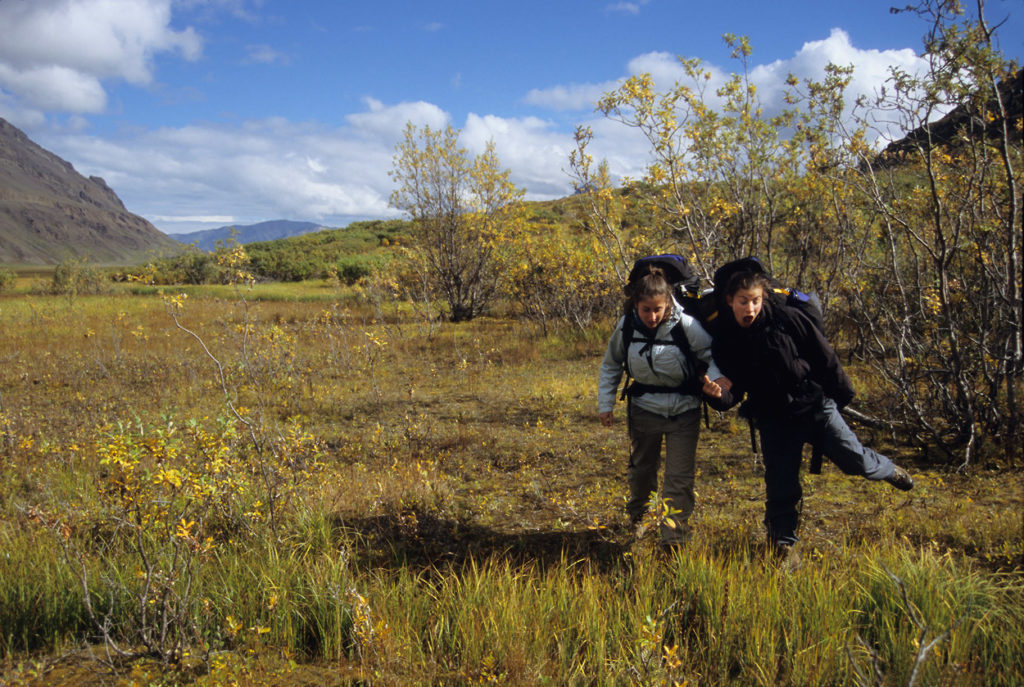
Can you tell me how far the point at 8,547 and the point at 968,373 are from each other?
7278 millimetres

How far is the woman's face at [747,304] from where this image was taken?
3.00m

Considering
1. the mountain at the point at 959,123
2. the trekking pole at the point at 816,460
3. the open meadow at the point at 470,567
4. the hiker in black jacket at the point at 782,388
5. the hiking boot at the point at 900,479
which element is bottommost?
the open meadow at the point at 470,567

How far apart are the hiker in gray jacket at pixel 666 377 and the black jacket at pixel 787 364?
0.19 meters

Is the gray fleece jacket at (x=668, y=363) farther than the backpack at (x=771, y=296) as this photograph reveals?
Yes

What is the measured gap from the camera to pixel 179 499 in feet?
13.5

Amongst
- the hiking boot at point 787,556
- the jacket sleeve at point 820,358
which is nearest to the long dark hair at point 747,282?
the jacket sleeve at point 820,358

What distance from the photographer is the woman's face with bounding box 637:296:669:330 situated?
10.5 ft

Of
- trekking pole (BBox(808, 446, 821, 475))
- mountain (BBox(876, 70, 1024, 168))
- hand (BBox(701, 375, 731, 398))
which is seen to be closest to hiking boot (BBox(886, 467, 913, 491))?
trekking pole (BBox(808, 446, 821, 475))

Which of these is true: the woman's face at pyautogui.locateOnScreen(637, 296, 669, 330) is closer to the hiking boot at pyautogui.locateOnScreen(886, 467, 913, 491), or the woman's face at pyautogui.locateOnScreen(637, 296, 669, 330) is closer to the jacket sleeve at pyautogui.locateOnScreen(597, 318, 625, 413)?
the jacket sleeve at pyautogui.locateOnScreen(597, 318, 625, 413)

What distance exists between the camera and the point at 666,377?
3.37 m

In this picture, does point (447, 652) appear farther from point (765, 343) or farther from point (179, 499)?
point (179, 499)

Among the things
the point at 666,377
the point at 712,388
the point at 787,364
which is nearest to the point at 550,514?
the point at 666,377

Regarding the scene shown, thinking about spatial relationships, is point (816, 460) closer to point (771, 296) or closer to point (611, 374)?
point (771, 296)

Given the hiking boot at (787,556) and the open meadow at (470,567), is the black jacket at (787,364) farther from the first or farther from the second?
the open meadow at (470,567)
